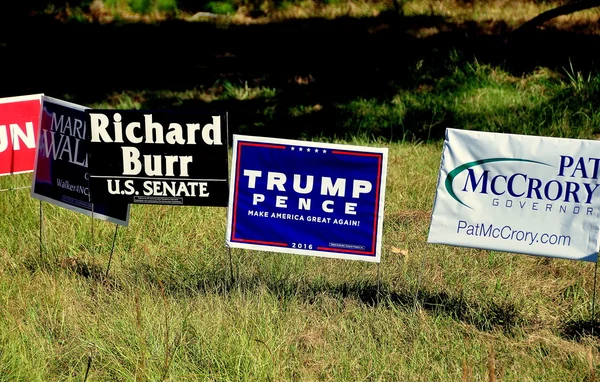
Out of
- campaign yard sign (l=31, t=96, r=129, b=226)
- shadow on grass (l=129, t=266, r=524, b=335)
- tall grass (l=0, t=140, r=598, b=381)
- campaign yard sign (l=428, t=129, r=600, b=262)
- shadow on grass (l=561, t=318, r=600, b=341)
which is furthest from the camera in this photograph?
campaign yard sign (l=31, t=96, r=129, b=226)

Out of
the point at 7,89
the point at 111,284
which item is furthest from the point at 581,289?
the point at 7,89

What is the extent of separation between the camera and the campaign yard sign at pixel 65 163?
18.8 feet

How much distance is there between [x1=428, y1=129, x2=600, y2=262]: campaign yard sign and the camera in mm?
4992

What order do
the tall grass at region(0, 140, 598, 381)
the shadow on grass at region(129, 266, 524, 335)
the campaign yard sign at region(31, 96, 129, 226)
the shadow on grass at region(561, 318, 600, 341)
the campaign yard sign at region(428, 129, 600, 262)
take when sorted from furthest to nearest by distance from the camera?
the campaign yard sign at region(31, 96, 129, 226), the shadow on grass at region(129, 266, 524, 335), the shadow on grass at region(561, 318, 600, 341), the campaign yard sign at region(428, 129, 600, 262), the tall grass at region(0, 140, 598, 381)

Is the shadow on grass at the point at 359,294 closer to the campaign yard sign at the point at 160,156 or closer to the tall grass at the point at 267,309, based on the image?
the tall grass at the point at 267,309

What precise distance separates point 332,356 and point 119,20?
1060 centimetres

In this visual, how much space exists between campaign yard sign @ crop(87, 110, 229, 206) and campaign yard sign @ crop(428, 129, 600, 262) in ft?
4.81

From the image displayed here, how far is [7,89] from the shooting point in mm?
11906

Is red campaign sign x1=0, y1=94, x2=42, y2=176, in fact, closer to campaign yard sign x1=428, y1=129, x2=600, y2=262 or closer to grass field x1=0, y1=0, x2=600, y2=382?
grass field x1=0, y1=0, x2=600, y2=382

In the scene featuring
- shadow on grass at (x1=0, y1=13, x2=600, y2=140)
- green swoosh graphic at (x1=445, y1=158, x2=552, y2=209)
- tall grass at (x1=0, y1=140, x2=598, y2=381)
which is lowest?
tall grass at (x1=0, y1=140, x2=598, y2=381)

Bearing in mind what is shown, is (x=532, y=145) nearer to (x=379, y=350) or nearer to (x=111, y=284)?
(x=379, y=350)

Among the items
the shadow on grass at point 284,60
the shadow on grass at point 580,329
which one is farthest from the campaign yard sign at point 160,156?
the shadow on grass at point 284,60

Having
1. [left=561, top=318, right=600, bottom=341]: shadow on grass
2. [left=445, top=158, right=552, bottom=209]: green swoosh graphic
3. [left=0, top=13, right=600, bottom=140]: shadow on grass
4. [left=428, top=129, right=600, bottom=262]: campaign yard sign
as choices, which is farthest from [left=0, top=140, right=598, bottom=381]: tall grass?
[left=0, top=13, right=600, bottom=140]: shadow on grass

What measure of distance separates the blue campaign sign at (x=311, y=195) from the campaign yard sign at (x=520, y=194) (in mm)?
430
